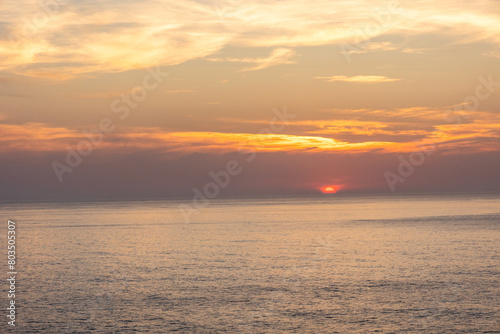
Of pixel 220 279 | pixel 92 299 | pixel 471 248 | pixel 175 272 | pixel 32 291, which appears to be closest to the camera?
pixel 92 299

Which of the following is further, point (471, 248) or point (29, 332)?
point (471, 248)

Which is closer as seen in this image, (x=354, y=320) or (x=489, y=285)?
(x=354, y=320)

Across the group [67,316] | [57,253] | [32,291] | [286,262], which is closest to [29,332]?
[67,316]

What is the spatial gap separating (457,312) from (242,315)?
58.4ft

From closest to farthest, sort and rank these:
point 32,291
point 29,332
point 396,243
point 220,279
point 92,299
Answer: point 29,332 < point 92,299 < point 32,291 < point 220,279 < point 396,243

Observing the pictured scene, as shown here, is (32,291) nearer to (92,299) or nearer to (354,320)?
(92,299)

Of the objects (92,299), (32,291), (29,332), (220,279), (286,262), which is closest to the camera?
(29,332)

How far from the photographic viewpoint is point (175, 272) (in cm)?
6881

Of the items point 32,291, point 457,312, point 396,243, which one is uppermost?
point 396,243

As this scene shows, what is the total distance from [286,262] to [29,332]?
42000 mm

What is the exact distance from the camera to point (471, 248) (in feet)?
301

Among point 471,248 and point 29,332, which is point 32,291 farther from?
point 471,248

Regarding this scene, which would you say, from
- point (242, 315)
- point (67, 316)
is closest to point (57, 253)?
point (67, 316)

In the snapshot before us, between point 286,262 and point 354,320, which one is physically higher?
point 286,262
